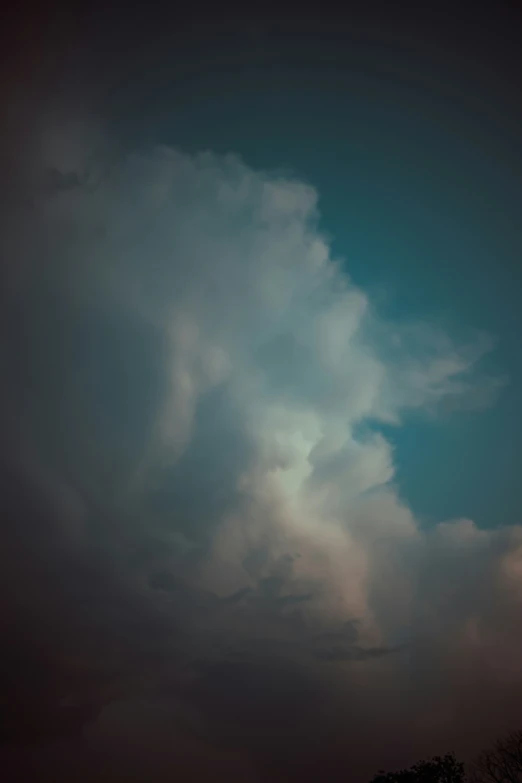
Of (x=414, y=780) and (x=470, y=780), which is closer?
(x=414, y=780)

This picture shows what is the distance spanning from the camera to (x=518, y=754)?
67062 millimetres

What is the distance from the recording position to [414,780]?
2532 inches

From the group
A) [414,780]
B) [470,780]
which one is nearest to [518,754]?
[470,780]

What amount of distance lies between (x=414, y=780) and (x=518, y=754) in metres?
19.7

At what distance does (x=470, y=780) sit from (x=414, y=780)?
16.5 meters

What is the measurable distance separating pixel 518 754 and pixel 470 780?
37.8 ft

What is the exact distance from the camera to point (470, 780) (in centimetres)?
7119

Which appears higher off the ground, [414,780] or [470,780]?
[414,780]

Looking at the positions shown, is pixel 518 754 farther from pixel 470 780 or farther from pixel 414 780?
pixel 414 780
